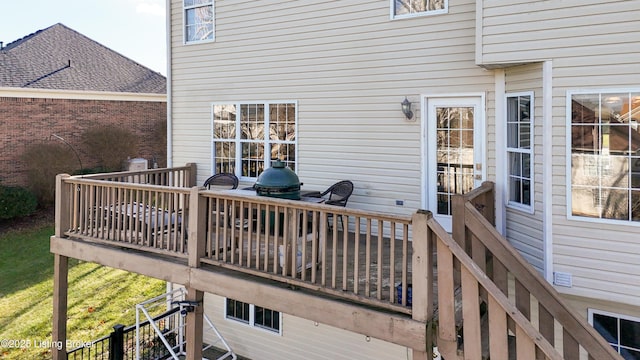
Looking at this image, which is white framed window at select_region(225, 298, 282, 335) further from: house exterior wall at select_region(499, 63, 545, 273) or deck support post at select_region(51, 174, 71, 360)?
house exterior wall at select_region(499, 63, 545, 273)

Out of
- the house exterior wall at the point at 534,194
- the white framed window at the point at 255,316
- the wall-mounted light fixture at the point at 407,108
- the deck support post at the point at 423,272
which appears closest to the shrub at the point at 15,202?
the white framed window at the point at 255,316

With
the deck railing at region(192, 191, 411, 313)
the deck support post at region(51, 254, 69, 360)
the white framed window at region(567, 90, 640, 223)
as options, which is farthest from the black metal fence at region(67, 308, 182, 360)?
the white framed window at region(567, 90, 640, 223)

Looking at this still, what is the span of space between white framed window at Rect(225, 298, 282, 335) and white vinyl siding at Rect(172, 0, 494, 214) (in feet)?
7.94

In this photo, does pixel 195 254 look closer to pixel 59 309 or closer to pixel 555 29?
pixel 59 309

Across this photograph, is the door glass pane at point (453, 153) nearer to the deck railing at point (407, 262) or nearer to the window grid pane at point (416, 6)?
the deck railing at point (407, 262)

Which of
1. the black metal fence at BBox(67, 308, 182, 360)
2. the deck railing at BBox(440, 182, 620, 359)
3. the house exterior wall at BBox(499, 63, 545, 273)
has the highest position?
the house exterior wall at BBox(499, 63, 545, 273)

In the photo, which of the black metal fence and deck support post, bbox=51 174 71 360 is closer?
deck support post, bbox=51 174 71 360

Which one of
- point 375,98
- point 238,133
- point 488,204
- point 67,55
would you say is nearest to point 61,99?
point 67,55

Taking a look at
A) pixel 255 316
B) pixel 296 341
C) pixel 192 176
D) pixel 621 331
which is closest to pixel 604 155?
pixel 621 331

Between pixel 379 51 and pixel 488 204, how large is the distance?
114 inches

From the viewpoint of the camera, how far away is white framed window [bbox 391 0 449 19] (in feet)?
21.2

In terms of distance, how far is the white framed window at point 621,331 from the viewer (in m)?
5.10

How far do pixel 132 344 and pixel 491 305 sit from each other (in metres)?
7.66

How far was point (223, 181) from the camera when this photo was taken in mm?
8812
